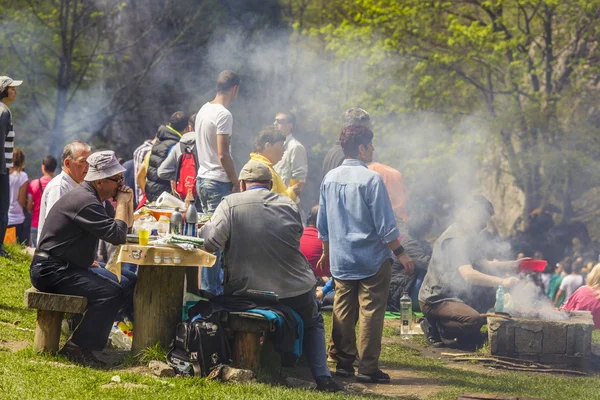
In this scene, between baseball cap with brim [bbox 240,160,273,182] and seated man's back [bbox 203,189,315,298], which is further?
baseball cap with brim [bbox 240,160,273,182]

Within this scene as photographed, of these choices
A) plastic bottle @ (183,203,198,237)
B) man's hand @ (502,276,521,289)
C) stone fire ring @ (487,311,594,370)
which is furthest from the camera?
man's hand @ (502,276,521,289)

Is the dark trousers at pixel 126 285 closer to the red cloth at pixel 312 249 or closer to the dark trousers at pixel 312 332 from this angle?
the dark trousers at pixel 312 332

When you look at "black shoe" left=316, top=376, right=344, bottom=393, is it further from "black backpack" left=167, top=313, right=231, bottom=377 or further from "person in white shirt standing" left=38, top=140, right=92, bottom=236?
"person in white shirt standing" left=38, top=140, right=92, bottom=236

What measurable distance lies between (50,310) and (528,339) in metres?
4.20

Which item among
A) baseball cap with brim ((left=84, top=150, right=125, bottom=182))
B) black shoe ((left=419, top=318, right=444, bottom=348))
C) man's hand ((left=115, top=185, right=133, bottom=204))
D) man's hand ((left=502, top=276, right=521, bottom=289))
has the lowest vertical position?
black shoe ((left=419, top=318, right=444, bottom=348))

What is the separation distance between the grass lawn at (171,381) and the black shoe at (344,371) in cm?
62

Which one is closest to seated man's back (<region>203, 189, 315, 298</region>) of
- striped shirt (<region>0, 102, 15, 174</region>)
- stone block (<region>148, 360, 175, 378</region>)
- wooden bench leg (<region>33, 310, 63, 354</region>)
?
stone block (<region>148, 360, 175, 378</region>)

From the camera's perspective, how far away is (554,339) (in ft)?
25.7

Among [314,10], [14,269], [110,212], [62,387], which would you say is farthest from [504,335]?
[314,10]

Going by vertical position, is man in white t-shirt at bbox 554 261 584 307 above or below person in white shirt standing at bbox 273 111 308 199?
below

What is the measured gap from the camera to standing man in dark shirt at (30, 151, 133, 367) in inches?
234

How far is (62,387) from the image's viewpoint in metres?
5.30

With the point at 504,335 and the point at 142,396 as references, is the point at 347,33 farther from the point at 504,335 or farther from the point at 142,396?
the point at 142,396

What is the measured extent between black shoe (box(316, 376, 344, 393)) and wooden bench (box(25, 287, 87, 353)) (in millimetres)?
1671
